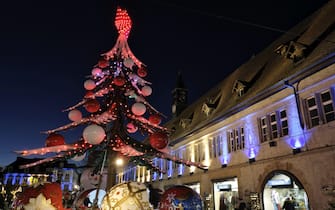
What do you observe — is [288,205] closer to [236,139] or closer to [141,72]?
[236,139]

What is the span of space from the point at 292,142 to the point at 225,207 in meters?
7.98

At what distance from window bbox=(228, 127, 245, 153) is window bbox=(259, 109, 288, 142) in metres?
1.97

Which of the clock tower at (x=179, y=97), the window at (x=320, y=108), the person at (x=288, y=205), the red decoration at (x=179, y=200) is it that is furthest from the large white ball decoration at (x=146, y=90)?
the clock tower at (x=179, y=97)

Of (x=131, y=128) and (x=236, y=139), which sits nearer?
(x=131, y=128)

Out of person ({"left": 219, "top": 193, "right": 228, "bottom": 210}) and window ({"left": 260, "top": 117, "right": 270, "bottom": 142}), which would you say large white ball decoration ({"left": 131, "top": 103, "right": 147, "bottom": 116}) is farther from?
person ({"left": 219, "top": 193, "right": 228, "bottom": 210})

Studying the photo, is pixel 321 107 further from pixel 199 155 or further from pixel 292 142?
pixel 199 155

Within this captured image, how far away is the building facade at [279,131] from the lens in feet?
38.8

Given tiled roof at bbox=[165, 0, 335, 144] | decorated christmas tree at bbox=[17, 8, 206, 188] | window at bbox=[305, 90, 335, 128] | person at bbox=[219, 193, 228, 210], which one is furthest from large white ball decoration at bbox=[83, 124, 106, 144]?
person at bbox=[219, 193, 228, 210]

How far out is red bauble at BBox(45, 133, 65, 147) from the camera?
8258 mm

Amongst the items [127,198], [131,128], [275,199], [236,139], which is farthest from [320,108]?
[127,198]

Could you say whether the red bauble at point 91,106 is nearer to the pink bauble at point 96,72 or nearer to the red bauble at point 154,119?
the pink bauble at point 96,72

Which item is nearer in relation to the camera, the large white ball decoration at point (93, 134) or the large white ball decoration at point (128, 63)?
the large white ball decoration at point (93, 134)

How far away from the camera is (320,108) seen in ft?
40.1

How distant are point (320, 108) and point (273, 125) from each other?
308 centimetres
